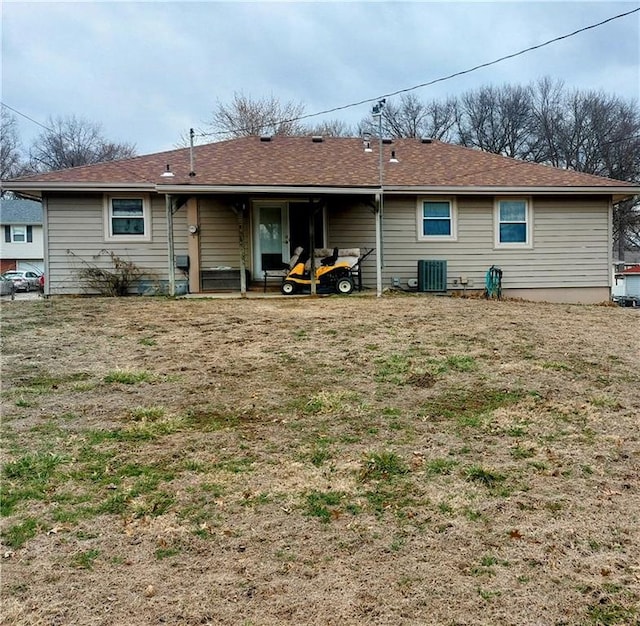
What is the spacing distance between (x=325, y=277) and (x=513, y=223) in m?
5.26

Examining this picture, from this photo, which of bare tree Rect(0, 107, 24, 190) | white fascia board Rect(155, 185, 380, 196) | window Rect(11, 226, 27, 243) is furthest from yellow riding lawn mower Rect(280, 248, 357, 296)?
window Rect(11, 226, 27, 243)

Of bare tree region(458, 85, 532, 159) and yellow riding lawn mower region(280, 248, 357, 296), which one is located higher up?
bare tree region(458, 85, 532, 159)

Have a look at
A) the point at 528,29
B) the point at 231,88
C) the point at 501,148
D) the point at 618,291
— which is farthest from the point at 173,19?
the point at 501,148

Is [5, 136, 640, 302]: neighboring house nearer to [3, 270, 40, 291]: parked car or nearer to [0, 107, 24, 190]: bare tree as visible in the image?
[3, 270, 40, 291]: parked car

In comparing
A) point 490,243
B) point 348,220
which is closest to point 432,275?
point 490,243

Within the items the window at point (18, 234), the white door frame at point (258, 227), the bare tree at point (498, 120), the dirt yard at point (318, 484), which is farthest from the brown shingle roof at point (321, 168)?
the bare tree at point (498, 120)

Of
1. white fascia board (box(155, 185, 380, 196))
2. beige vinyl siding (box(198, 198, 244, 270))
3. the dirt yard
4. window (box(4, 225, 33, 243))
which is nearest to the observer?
the dirt yard

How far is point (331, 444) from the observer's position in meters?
3.79

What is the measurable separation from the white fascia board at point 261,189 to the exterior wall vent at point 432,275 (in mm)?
2523

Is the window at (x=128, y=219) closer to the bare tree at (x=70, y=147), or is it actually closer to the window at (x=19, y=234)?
the window at (x=19, y=234)

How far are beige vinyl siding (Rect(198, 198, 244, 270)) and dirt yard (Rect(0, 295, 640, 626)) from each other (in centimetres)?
651

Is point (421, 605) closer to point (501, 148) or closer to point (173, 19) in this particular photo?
point (173, 19)

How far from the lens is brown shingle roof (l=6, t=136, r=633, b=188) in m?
12.2

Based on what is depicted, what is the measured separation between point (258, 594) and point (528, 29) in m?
11.8
